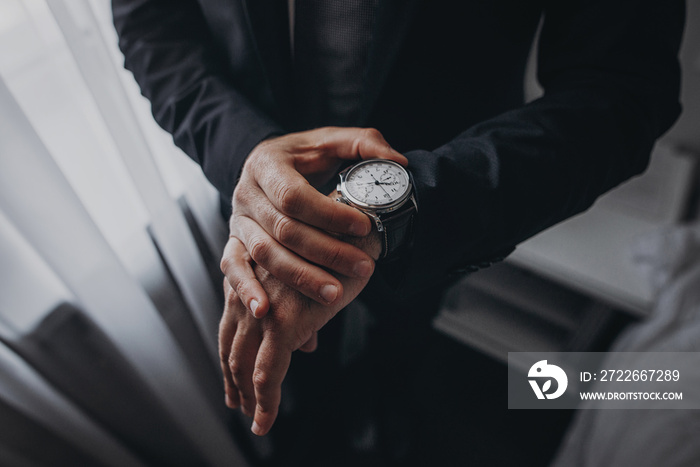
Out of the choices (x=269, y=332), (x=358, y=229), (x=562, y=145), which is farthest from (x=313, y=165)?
(x=562, y=145)

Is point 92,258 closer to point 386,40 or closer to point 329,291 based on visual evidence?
point 329,291

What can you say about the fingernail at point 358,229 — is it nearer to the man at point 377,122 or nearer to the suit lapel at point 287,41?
the man at point 377,122

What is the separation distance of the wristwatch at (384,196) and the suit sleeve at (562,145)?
0.02 m

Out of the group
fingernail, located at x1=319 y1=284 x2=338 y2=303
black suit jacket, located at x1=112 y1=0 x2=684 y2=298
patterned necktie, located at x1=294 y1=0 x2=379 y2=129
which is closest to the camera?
fingernail, located at x1=319 y1=284 x2=338 y2=303

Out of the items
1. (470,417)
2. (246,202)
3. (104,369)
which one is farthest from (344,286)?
(470,417)

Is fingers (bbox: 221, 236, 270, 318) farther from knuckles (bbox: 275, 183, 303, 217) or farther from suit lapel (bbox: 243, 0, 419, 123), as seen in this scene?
suit lapel (bbox: 243, 0, 419, 123)

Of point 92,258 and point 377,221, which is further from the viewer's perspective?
point 92,258

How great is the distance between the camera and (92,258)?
784 millimetres

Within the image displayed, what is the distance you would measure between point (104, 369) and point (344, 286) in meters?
0.77

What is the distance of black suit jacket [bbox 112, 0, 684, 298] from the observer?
669mm

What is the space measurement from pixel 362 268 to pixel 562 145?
1.36 ft

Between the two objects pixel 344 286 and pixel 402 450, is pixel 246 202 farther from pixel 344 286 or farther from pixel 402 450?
pixel 402 450

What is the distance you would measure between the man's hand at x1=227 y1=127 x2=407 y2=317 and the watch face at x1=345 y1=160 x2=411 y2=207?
0.8 inches

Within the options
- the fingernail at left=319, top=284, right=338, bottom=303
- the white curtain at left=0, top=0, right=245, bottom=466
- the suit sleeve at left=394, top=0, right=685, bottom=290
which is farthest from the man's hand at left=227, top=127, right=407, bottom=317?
the white curtain at left=0, top=0, right=245, bottom=466
